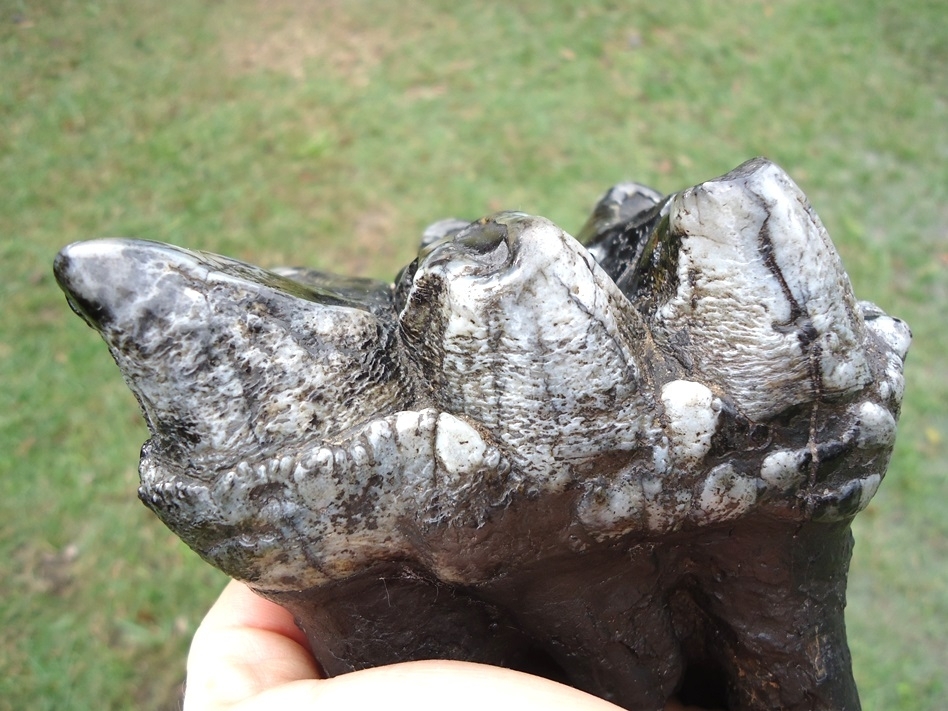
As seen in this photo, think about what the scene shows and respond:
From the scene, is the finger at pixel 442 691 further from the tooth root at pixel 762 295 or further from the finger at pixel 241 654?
the tooth root at pixel 762 295

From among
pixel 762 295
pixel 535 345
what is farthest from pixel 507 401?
pixel 762 295

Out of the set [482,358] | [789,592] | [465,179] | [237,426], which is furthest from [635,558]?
[465,179]

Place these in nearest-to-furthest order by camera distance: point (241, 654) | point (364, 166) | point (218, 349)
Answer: point (218, 349) < point (241, 654) < point (364, 166)

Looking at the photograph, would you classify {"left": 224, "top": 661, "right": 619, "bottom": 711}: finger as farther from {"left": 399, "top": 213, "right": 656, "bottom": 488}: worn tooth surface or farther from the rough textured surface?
{"left": 399, "top": 213, "right": 656, "bottom": 488}: worn tooth surface

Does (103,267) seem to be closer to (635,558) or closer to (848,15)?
(635,558)

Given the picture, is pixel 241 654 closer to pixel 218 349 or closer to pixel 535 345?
pixel 218 349

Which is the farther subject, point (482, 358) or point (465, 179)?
point (465, 179)
